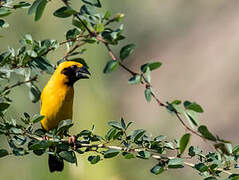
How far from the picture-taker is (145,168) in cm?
497

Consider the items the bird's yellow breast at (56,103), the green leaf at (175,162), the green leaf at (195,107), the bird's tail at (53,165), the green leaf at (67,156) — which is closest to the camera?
the green leaf at (195,107)

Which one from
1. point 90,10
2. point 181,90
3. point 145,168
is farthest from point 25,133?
point 181,90

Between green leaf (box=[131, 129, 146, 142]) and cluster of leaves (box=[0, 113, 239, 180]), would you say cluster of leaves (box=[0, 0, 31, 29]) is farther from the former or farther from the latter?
green leaf (box=[131, 129, 146, 142])

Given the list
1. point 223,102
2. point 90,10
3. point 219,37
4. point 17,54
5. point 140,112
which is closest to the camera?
point 90,10

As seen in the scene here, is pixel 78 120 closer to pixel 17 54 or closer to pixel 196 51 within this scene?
pixel 17 54

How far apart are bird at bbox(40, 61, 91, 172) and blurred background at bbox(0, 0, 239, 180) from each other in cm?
66

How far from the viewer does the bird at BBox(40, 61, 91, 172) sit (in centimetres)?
347

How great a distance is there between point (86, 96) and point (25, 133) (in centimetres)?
233

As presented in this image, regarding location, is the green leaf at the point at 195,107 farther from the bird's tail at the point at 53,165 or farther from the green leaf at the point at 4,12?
the bird's tail at the point at 53,165

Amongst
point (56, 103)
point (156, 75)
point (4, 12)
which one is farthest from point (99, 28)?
point (156, 75)

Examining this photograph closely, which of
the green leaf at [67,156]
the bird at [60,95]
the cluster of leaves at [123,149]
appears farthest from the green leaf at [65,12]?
the bird at [60,95]

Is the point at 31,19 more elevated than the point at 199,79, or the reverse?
the point at 199,79

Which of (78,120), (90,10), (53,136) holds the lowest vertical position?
(53,136)

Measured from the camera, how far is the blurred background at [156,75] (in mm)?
4480
